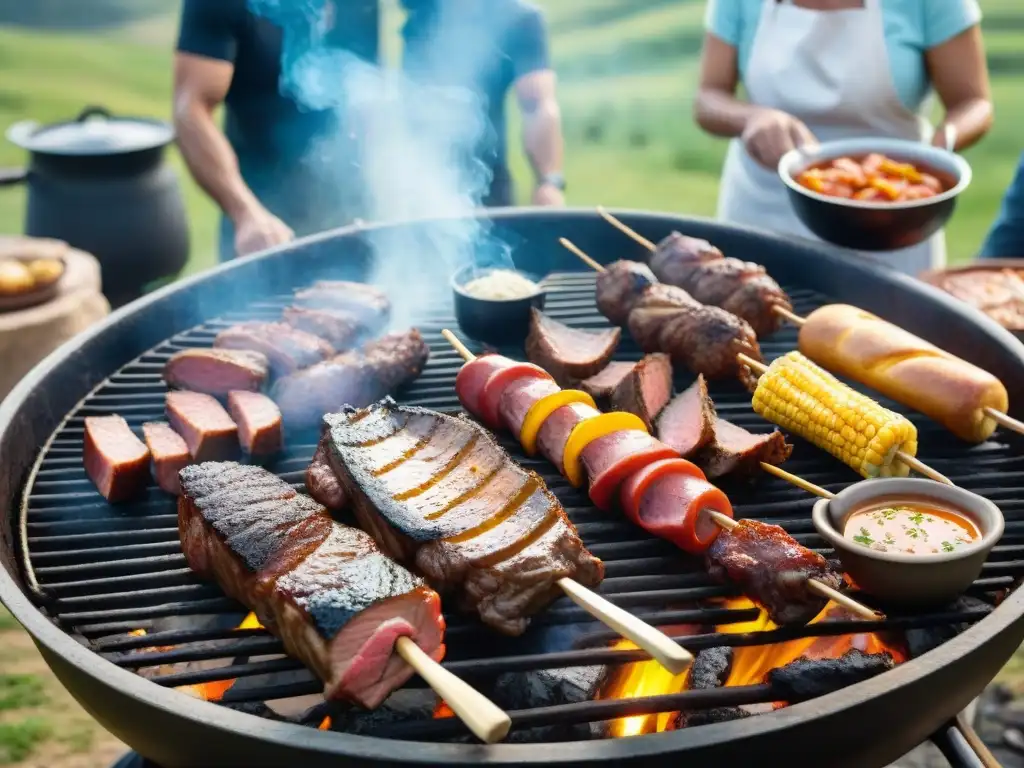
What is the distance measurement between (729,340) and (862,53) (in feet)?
9.44

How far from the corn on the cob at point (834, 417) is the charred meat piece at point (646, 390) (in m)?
0.38

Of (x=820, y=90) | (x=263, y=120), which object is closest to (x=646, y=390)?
(x=820, y=90)

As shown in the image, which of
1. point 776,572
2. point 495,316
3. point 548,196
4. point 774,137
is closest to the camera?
point 776,572

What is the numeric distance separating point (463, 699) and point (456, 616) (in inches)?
28.6

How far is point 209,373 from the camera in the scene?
13.3ft

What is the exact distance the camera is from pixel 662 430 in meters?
3.69

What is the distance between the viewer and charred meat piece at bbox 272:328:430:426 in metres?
3.92

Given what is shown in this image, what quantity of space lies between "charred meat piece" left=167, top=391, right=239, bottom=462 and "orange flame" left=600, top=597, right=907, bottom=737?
1.73 metres

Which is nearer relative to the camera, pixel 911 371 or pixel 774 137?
pixel 911 371

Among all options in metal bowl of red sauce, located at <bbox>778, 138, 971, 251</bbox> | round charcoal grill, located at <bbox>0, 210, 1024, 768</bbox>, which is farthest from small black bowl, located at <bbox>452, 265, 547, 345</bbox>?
metal bowl of red sauce, located at <bbox>778, 138, 971, 251</bbox>

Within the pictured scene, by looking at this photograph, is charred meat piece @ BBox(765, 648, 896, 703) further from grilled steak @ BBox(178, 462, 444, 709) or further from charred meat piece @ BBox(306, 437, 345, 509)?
charred meat piece @ BBox(306, 437, 345, 509)

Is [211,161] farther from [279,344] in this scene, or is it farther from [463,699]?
[463,699]

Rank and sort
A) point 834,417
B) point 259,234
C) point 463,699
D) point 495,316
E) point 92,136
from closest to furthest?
point 463,699, point 834,417, point 495,316, point 259,234, point 92,136

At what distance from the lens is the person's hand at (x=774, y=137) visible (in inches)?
202
